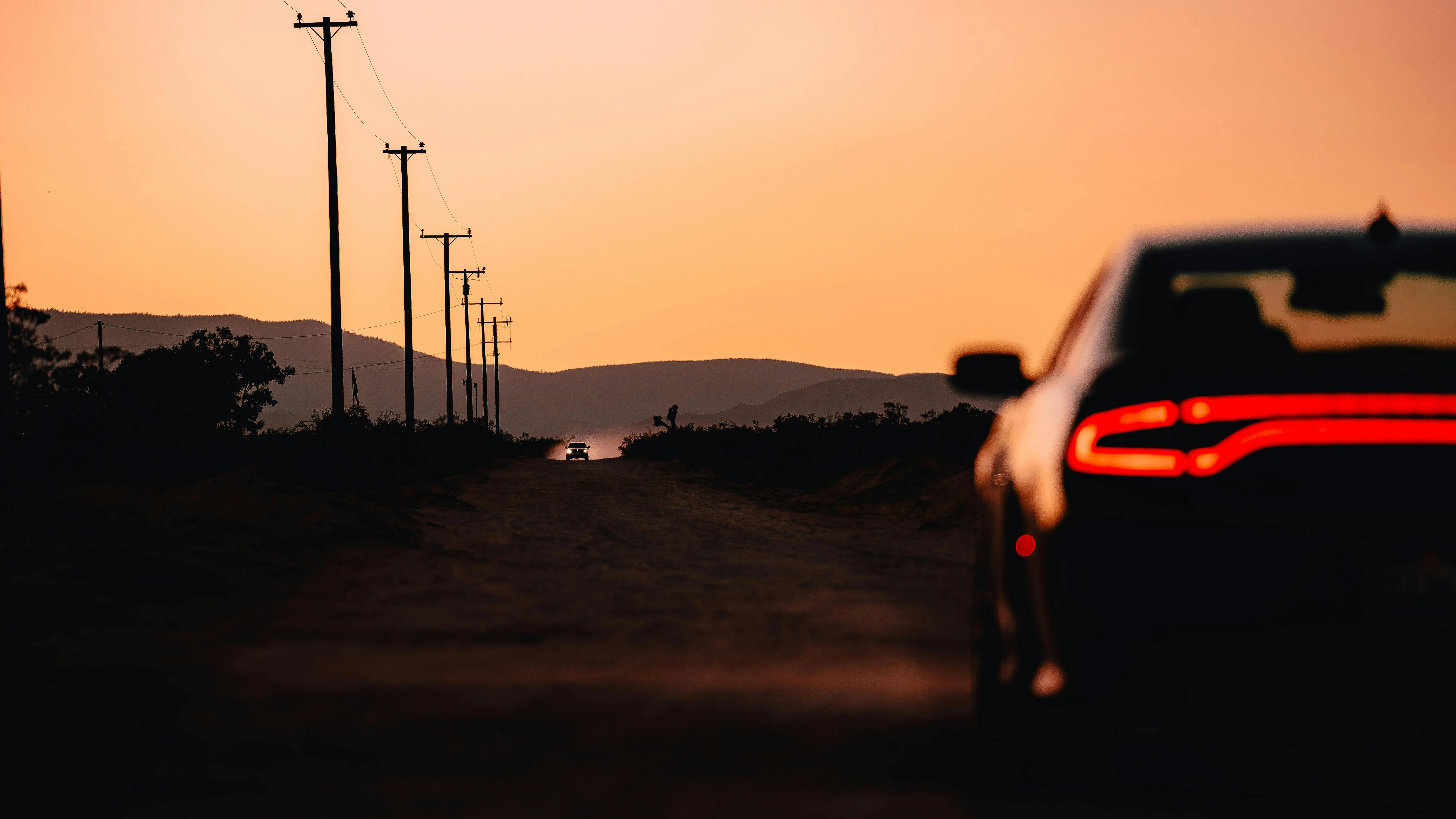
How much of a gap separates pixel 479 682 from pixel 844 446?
99.6 ft

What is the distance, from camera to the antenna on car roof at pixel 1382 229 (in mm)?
4324

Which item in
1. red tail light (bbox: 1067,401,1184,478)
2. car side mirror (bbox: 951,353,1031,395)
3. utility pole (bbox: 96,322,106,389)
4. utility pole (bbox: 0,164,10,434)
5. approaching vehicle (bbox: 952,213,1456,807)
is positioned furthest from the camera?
utility pole (bbox: 96,322,106,389)

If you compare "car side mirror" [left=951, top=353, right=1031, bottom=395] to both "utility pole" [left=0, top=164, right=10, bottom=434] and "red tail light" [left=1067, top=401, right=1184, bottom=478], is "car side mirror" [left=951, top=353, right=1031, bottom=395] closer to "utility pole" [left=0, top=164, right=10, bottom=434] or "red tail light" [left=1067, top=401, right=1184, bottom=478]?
"red tail light" [left=1067, top=401, right=1184, bottom=478]

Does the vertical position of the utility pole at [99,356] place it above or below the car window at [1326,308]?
above

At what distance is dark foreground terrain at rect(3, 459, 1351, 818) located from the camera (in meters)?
4.36

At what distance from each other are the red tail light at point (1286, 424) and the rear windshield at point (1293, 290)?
24.6 inches

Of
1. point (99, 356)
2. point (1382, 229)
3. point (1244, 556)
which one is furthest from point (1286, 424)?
point (99, 356)

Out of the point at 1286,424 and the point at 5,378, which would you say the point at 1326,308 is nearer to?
the point at 1286,424

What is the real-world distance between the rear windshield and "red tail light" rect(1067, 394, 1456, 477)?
2.05 feet

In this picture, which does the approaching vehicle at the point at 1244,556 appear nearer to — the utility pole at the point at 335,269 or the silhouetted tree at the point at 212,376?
the utility pole at the point at 335,269

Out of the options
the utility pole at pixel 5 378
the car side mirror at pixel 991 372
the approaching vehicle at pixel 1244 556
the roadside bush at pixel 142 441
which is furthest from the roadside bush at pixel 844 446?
the approaching vehicle at pixel 1244 556

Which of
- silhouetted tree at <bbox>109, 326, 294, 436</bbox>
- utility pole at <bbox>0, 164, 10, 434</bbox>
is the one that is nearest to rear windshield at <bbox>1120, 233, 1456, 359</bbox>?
utility pole at <bbox>0, 164, 10, 434</bbox>

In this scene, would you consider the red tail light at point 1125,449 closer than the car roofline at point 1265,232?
Yes

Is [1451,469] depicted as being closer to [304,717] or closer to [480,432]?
[304,717]
